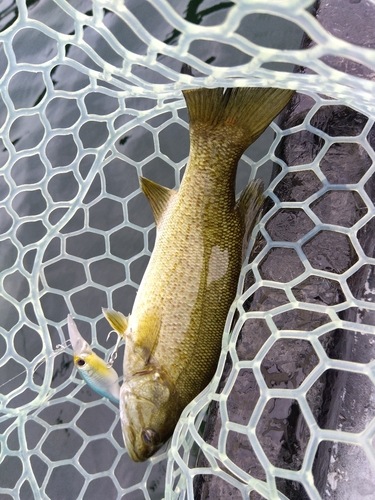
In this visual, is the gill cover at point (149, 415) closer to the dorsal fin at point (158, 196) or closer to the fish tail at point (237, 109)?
the dorsal fin at point (158, 196)

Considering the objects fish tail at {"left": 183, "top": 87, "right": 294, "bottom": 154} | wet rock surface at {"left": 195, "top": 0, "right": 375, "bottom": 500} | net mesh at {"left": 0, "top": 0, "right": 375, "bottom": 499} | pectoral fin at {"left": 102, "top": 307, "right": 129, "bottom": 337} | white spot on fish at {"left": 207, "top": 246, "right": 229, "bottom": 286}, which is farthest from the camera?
pectoral fin at {"left": 102, "top": 307, "right": 129, "bottom": 337}

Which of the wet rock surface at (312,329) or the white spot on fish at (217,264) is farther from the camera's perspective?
the white spot on fish at (217,264)

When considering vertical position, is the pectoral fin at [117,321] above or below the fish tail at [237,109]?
below

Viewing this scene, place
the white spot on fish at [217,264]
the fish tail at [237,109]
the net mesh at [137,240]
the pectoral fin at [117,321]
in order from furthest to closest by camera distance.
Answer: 1. the pectoral fin at [117,321]
2. the white spot on fish at [217,264]
3. the fish tail at [237,109]
4. the net mesh at [137,240]

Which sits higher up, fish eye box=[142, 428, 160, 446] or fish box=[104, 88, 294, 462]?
fish box=[104, 88, 294, 462]

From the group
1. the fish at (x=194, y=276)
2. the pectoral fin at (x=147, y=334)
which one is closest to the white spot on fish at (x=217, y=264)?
the fish at (x=194, y=276)

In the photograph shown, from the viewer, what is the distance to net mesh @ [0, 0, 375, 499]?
67.4 inches

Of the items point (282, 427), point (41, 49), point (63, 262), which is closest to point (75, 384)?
point (63, 262)

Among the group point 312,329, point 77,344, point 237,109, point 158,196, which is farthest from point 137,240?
point 312,329

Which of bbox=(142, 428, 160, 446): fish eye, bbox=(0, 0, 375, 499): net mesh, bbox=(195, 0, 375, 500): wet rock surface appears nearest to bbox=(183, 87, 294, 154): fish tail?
bbox=(0, 0, 375, 499): net mesh

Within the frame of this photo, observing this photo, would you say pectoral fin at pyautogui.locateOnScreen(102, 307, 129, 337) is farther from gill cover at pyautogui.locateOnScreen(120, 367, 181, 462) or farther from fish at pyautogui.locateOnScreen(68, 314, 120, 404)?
gill cover at pyautogui.locateOnScreen(120, 367, 181, 462)

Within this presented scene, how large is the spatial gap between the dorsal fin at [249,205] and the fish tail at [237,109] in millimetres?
231

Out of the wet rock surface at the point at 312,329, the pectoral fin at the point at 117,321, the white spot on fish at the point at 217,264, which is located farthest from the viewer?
the pectoral fin at the point at 117,321

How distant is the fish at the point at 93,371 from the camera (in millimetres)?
2447
